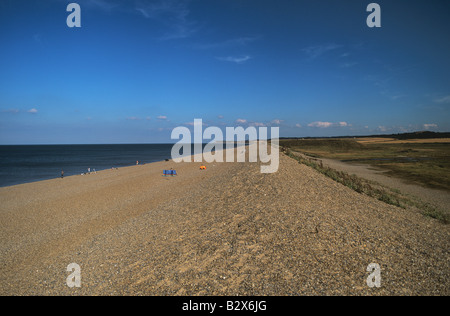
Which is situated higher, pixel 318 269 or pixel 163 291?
pixel 318 269

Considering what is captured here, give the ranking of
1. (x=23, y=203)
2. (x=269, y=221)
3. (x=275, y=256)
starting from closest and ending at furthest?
(x=275, y=256)
(x=269, y=221)
(x=23, y=203)

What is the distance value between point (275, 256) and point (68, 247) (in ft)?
34.0

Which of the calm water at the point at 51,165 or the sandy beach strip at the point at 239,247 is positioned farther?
the calm water at the point at 51,165

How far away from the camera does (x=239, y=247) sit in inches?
354

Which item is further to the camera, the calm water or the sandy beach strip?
the calm water

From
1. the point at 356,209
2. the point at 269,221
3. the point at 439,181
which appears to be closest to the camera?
the point at 269,221

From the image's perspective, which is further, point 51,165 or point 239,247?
point 51,165

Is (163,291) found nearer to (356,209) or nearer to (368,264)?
(368,264)

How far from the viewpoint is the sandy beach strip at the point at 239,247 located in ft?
23.7

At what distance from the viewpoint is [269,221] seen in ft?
35.9

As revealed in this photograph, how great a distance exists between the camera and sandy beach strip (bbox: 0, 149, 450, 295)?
23.7 feet
